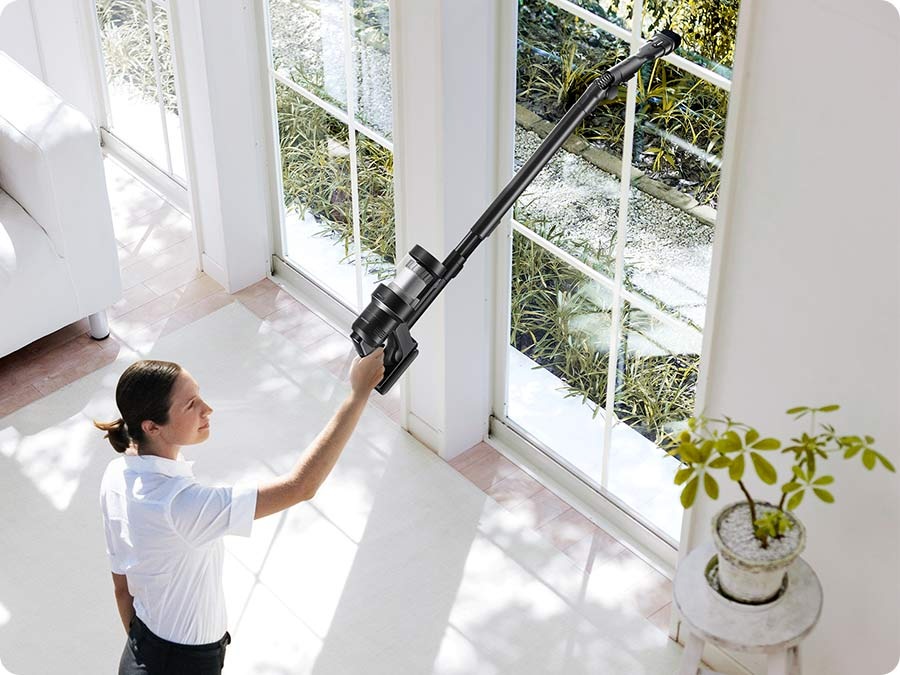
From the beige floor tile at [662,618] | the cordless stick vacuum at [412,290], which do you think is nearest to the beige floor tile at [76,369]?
the beige floor tile at [662,618]

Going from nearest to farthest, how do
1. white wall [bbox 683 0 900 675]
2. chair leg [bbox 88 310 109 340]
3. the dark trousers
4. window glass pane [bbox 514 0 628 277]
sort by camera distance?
white wall [bbox 683 0 900 675] < the dark trousers < window glass pane [bbox 514 0 628 277] < chair leg [bbox 88 310 109 340]

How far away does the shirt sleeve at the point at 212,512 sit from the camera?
2662mm

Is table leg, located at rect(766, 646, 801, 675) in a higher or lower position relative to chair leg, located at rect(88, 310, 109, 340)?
higher

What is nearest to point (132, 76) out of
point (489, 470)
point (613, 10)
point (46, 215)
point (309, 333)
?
point (46, 215)

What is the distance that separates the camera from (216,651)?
116 inches

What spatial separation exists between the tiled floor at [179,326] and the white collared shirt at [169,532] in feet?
4.58

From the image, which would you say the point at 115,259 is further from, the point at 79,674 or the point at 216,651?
the point at 216,651

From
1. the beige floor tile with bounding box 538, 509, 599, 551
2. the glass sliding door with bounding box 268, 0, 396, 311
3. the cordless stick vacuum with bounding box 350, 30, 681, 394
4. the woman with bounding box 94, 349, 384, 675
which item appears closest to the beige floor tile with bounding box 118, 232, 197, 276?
the glass sliding door with bounding box 268, 0, 396, 311

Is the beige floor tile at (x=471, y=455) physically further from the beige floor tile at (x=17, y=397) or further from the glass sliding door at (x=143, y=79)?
the glass sliding door at (x=143, y=79)

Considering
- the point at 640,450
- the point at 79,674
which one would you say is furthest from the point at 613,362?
the point at 79,674

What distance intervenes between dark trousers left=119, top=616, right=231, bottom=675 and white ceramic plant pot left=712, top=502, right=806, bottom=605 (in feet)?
3.78

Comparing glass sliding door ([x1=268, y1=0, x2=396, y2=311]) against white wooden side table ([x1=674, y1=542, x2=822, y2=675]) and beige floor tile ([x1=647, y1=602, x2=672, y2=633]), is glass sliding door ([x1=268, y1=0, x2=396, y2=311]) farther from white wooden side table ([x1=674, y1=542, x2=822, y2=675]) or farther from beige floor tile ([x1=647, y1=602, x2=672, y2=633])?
white wooden side table ([x1=674, y1=542, x2=822, y2=675])

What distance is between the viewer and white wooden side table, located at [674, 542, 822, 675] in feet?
8.85

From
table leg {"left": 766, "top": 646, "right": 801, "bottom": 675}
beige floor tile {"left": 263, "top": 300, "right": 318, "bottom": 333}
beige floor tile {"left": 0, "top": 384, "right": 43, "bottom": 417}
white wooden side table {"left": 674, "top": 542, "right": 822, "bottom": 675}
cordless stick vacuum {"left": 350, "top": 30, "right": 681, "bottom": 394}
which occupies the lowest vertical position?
beige floor tile {"left": 0, "top": 384, "right": 43, "bottom": 417}
